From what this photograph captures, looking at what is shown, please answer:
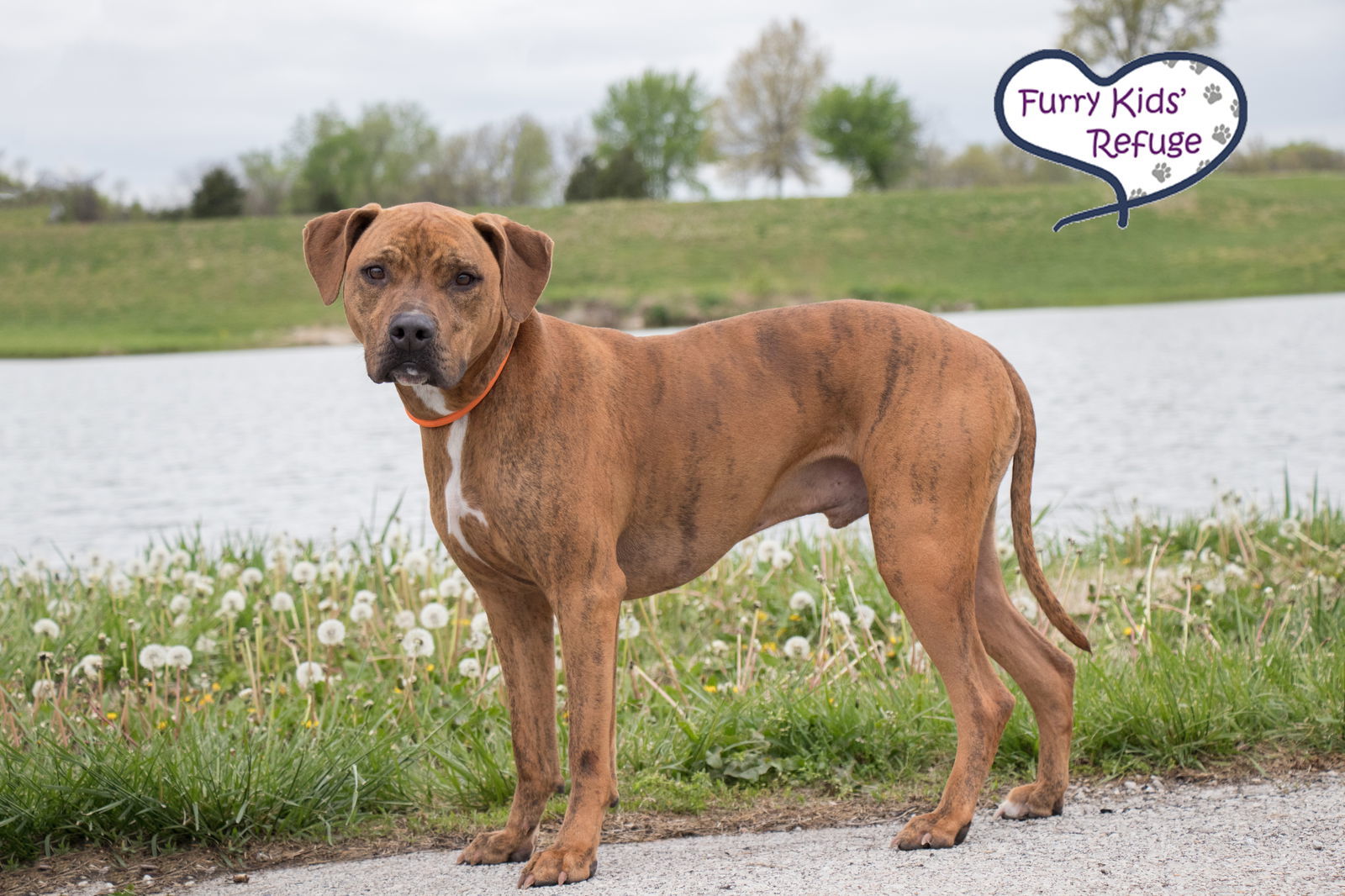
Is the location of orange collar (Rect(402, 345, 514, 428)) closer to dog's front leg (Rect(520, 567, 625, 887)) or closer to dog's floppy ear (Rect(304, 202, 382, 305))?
dog's floppy ear (Rect(304, 202, 382, 305))

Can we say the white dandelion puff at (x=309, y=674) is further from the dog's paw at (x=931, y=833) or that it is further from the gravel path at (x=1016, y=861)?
the dog's paw at (x=931, y=833)

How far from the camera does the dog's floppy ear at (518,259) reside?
3.65 m

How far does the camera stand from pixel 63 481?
11648 mm

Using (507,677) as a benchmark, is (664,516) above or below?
above

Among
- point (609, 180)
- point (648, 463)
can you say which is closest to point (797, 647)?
point (648, 463)

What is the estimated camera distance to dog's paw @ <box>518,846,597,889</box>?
11.7 ft

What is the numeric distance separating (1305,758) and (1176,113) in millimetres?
3522

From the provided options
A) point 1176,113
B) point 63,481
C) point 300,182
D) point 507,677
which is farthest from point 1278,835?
point 300,182

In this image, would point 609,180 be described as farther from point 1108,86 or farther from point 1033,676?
point 1033,676

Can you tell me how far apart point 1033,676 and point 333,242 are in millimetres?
2763

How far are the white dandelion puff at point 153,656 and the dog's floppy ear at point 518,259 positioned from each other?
247cm

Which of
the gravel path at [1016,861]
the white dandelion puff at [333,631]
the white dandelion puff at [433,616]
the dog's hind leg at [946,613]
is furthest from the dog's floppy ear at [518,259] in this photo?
the white dandelion puff at [333,631]

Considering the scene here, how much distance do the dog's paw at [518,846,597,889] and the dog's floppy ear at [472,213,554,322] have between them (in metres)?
1.60

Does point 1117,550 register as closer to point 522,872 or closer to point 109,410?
point 522,872
